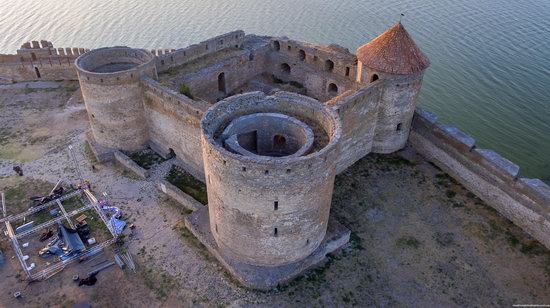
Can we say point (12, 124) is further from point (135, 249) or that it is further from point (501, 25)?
point (501, 25)

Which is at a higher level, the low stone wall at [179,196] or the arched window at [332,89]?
the arched window at [332,89]

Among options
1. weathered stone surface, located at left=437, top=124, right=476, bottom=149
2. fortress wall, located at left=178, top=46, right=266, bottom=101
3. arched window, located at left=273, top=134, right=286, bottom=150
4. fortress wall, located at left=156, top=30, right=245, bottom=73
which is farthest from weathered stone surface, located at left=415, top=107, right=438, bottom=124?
fortress wall, located at left=156, top=30, right=245, bottom=73

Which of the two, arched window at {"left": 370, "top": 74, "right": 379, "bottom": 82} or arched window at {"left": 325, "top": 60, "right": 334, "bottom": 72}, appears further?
arched window at {"left": 325, "top": 60, "right": 334, "bottom": 72}

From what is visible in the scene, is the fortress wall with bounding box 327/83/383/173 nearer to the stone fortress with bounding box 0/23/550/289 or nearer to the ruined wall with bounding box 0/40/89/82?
the stone fortress with bounding box 0/23/550/289

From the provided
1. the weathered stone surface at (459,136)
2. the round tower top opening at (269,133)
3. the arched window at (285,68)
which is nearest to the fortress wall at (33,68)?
the arched window at (285,68)

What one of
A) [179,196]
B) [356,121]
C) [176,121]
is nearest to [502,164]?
[356,121]

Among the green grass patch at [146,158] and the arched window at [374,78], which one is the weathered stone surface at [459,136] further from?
the green grass patch at [146,158]
